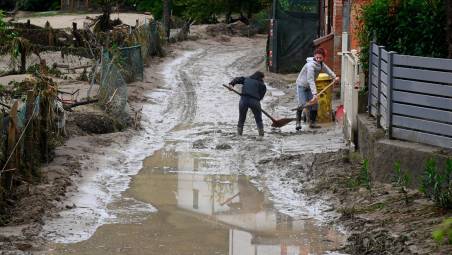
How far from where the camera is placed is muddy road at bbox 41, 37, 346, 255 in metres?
11.5

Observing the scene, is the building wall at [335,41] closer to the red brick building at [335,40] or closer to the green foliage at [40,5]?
the red brick building at [335,40]

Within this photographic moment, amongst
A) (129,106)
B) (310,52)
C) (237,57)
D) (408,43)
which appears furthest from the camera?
(237,57)

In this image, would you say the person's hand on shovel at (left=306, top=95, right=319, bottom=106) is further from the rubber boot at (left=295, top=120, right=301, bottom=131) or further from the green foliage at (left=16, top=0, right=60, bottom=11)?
the green foliage at (left=16, top=0, right=60, bottom=11)

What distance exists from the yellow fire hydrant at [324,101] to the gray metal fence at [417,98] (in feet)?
21.7

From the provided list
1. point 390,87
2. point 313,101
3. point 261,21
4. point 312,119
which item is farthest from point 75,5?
point 390,87

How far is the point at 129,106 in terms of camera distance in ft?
77.2

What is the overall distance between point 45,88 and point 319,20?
17703mm

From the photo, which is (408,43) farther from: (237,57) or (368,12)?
(237,57)

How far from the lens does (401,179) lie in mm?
12453

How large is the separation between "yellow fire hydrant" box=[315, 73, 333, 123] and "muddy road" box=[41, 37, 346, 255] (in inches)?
30.6

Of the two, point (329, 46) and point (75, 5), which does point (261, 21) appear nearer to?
point (75, 5)

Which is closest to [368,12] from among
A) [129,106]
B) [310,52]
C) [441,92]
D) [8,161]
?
[441,92]

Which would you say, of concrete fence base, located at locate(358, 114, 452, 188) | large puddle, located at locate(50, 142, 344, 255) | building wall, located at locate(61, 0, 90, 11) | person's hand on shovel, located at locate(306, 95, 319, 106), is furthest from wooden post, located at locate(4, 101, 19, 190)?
building wall, located at locate(61, 0, 90, 11)

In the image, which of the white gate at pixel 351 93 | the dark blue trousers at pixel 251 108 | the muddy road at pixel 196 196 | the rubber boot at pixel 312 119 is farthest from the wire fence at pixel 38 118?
the white gate at pixel 351 93
